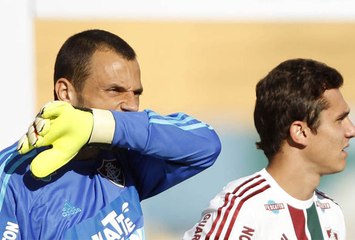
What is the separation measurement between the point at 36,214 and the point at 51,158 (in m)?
0.22

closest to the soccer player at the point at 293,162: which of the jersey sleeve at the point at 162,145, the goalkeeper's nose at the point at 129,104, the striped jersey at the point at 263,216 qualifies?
the striped jersey at the point at 263,216

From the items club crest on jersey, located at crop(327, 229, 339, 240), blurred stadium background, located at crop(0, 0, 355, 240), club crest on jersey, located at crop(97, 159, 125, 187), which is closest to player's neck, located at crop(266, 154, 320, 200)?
club crest on jersey, located at crop(327, 229, 339, 240)

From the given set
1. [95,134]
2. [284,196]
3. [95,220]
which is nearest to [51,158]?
[95,134]

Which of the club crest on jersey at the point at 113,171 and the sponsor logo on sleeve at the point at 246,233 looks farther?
the sponsor logo on sleeve at the point at 246,233

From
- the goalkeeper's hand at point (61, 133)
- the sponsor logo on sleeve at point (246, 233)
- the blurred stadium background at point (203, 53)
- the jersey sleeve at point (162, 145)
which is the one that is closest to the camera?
the goalkeeper's hand at point (61, 133)

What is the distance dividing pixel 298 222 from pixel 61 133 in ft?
3.62

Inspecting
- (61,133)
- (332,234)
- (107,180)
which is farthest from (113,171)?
(332,234)

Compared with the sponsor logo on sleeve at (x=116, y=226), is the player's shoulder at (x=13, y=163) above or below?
above

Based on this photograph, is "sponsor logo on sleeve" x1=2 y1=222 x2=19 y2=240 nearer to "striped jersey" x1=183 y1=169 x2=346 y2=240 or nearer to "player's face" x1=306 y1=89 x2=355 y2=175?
"striped jersey" x1=183 y1=169 x2=346 y2=240

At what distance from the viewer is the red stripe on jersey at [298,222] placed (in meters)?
3.11

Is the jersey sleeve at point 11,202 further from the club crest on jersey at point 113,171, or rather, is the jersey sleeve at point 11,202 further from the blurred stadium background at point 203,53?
the blurred stadium background at point 203,53

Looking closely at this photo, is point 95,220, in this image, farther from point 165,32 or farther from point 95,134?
point 165,32

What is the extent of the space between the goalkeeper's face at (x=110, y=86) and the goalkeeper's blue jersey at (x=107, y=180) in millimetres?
124

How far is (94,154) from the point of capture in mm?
2699
